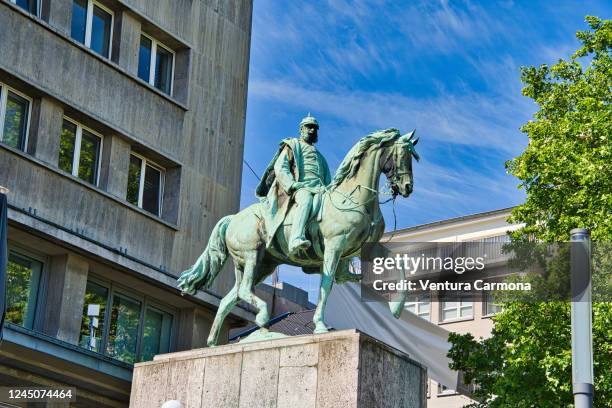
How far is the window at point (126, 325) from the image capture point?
99.2 feet

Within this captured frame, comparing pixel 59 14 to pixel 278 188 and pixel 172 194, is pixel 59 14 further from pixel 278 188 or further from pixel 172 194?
pixel 278 188

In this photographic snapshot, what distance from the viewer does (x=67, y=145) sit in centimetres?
3016

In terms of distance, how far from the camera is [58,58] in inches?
1167

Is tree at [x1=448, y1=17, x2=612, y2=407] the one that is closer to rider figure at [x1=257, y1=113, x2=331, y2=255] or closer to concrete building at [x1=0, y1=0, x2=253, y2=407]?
concrete building at [x1=0, y1=0, x2=253, y2=407]

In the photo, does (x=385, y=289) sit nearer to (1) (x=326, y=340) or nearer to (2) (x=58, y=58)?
(1) (x=326, y=340)

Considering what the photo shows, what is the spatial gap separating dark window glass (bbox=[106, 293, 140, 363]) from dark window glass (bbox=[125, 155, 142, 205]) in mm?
2491

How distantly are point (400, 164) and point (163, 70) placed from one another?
1583 cm

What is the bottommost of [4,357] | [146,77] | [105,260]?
[4,357]

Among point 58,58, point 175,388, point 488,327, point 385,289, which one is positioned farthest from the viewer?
point 488,327

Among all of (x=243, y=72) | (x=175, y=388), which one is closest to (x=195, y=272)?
(x=175, y=388)

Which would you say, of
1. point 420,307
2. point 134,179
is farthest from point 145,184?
point 420,307

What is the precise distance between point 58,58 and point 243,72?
722cm

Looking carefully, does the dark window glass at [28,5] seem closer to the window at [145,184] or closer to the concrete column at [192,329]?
the window at [145,184]

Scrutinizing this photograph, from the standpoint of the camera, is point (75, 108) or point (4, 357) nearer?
point (4, 357)
